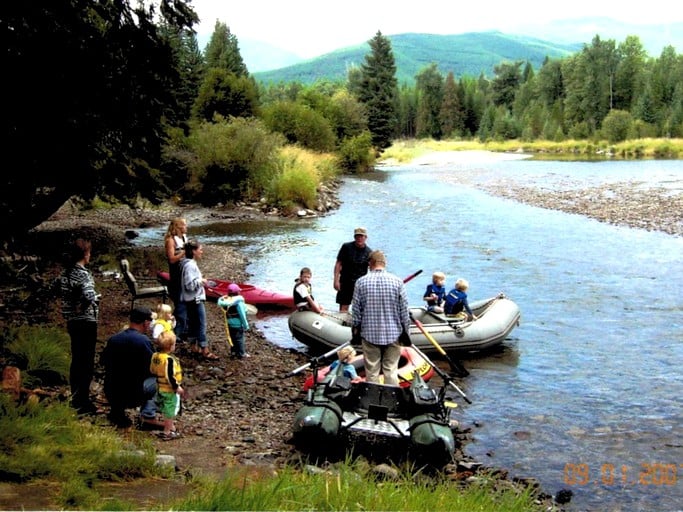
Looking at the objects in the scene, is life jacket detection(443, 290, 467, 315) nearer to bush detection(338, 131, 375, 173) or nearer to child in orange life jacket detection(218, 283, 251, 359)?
child in orange life jacket detection(218, 283, 251, 359)

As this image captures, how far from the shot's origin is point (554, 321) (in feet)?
46.0

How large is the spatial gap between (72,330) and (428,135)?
12032 centimetres

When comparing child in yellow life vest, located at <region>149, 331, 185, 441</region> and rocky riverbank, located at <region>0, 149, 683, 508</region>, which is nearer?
rocky riverbank, located at <region>0, 149, 683, 508</region>

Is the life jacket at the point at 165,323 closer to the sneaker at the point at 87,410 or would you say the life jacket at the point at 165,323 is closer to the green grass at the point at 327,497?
the sneaker at the point at 87,410

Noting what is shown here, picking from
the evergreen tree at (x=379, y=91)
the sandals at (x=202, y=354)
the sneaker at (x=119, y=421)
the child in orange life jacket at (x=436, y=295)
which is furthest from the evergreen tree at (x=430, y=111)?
the sneaker at (x=119, y=421)

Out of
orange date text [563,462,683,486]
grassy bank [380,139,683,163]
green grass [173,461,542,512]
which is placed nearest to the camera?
green grass [173,461,542,512]

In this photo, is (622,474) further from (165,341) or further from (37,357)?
(37,357)

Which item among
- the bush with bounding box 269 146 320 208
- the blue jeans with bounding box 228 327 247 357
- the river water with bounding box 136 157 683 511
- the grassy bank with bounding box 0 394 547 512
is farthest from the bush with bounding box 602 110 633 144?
the grassy bank with bounding box 0 394 547 512

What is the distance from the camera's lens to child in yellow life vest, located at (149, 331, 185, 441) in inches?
285

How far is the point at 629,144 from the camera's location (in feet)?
257

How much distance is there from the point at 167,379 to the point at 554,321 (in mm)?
8814

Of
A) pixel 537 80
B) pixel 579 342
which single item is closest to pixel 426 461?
pixel 579 342

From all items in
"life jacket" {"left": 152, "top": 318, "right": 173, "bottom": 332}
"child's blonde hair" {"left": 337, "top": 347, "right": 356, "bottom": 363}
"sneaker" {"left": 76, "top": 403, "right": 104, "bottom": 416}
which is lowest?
"child's blonde hair" {"left": 337, "top": 347, "right": 356, "bottom": 363}

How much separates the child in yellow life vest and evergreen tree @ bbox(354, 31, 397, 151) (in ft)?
209
